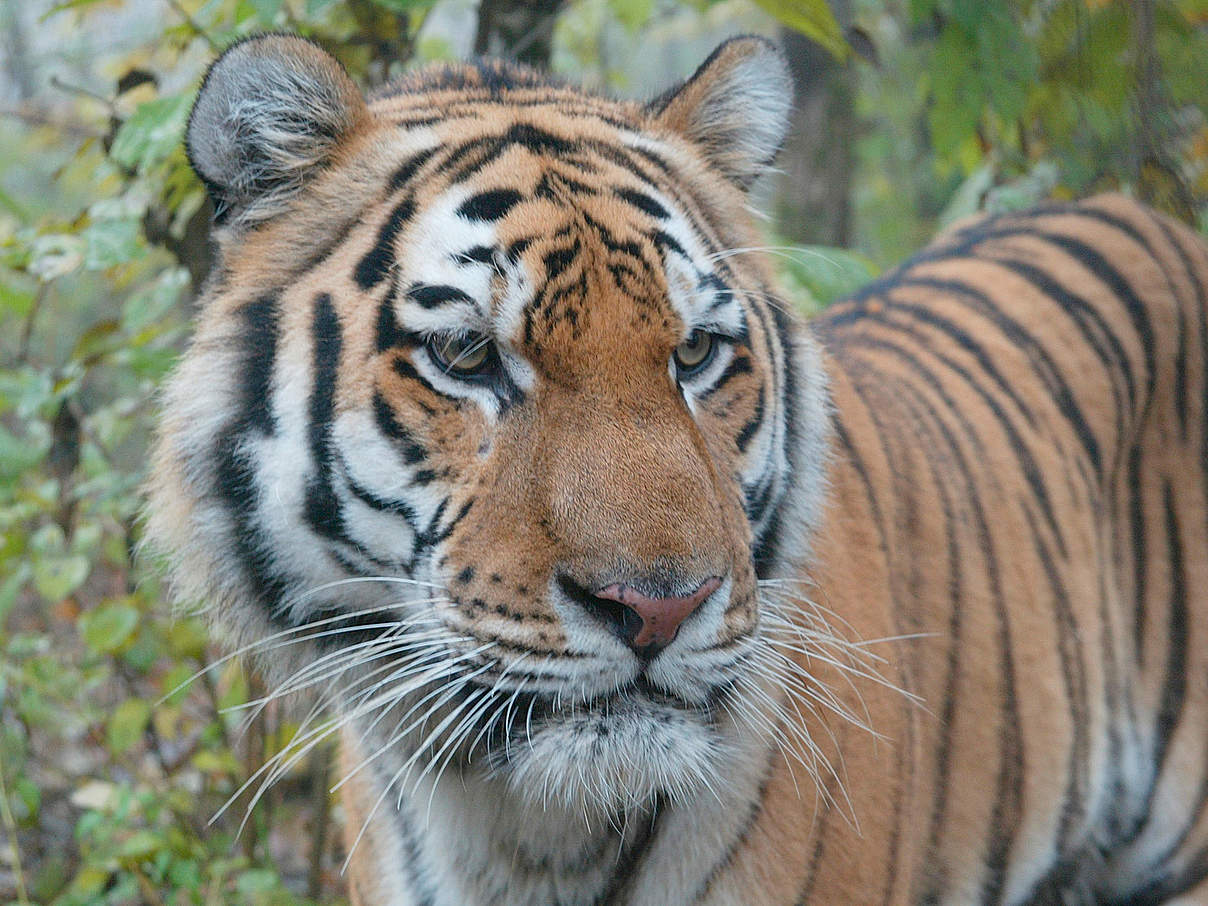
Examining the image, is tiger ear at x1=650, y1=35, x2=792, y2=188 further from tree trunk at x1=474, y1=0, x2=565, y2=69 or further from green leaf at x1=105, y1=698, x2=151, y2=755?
green leaf at x1=105, y1=698, x2=151, y2=755

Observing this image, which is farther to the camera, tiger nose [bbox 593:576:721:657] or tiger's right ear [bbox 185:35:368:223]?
tiger's right ear [bbox 185:35:368:223]

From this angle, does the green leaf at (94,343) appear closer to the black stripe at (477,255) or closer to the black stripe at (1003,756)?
the black stripe at (477,255)

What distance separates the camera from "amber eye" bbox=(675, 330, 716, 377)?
170cm

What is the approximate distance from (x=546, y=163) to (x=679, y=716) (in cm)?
78

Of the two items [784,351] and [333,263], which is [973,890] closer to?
[784,351]

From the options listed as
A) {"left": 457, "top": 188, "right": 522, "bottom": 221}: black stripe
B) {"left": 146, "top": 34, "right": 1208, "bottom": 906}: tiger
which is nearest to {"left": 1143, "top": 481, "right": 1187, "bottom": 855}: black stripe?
{"left": 146, "top": 34, "right": 1208, "bottom": 906}: tiger

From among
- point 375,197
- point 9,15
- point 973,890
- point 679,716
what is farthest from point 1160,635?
point 9,15

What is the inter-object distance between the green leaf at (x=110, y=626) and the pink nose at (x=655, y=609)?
5.28 ft

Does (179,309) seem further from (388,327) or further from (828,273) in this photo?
(388,327)

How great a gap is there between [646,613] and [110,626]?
5.54 ft

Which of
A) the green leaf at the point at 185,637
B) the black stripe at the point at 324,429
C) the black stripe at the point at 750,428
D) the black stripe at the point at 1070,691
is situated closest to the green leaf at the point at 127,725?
the green leaf at the point at 185,637

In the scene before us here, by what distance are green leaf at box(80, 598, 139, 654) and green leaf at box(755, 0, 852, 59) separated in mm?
1788

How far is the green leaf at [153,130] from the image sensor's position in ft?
7.20

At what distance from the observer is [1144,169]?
3186mm
